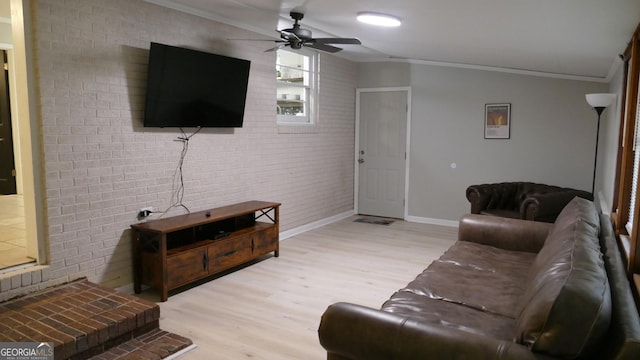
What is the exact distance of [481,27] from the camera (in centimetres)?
352

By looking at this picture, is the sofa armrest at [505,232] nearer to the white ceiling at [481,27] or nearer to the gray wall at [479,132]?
the white ceiling at [481,27]

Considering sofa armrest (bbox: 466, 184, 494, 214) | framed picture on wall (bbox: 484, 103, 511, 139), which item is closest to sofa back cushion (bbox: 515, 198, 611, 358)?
sofa armrest (bbox: 466, 184, 494, 214)

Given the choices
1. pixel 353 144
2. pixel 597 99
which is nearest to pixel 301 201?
pixel 353 144

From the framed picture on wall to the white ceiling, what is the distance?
550 millimetres

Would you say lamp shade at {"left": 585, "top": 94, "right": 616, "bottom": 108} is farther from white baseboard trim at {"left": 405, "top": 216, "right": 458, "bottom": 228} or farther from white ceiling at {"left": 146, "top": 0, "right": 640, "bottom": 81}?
white baseboard trim at {"left": 405, "top": 216, "right": 458, "bottom": 228}

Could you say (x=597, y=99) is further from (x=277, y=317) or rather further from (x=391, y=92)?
(x=277, y=317)

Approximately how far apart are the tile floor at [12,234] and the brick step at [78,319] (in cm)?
35

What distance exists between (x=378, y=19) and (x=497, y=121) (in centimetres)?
333

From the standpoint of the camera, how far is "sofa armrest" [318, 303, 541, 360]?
162 cm

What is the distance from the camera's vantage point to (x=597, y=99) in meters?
4.60

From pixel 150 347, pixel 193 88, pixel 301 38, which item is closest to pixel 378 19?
pixel 301 38

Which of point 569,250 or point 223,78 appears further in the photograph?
point 223,78

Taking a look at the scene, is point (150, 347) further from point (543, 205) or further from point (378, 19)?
point (543, 205)

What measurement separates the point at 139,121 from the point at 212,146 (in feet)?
2.94
